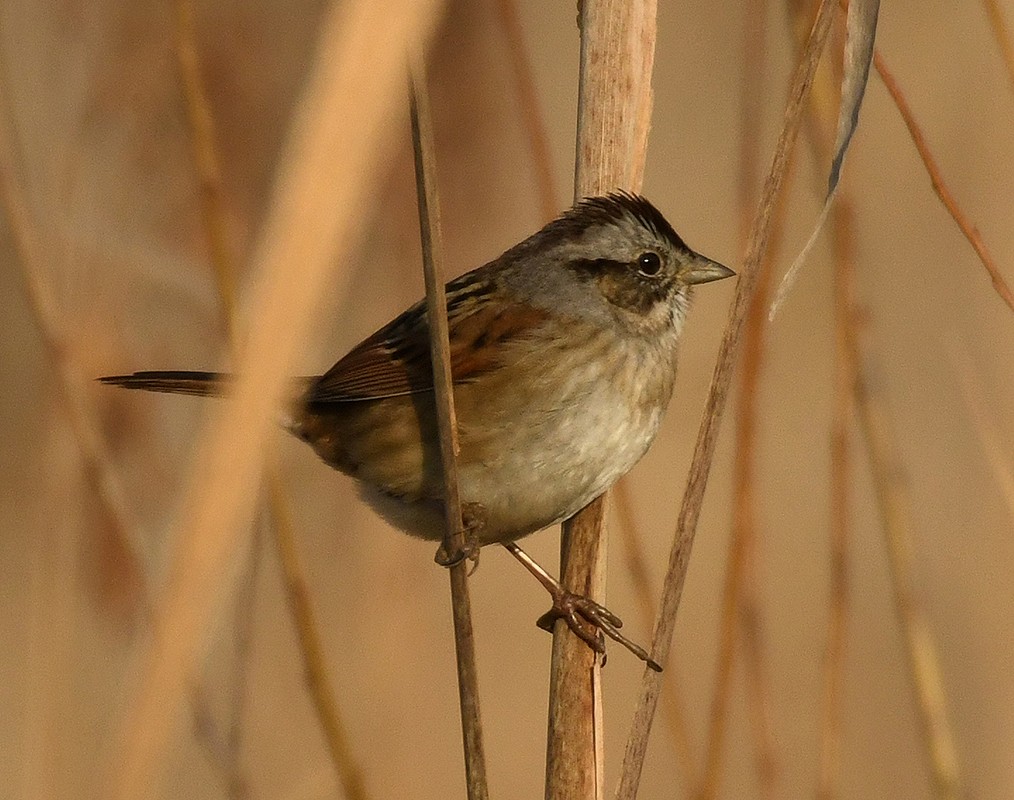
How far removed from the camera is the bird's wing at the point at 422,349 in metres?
2.35

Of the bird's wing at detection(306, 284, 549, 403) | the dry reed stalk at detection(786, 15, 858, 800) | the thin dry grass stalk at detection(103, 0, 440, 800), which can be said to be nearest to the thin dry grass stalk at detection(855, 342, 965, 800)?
the dry reed stalk at detection(786, 15, 858, 800)

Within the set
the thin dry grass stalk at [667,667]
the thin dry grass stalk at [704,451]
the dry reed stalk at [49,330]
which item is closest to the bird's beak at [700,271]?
the thin dry grass stalk at [667,667]

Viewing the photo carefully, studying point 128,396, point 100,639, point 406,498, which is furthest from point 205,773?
point 406,498

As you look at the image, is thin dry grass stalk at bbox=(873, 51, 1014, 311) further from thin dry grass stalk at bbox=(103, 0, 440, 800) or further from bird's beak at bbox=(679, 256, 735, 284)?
thin dry grass stalk at bbox=(103, 0, 440, 800)

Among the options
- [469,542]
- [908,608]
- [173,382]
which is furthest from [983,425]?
[173,382]

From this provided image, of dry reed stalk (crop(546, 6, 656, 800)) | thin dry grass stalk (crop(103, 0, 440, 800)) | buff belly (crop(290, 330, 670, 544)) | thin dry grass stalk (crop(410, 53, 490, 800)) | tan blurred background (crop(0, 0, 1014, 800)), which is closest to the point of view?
thin dry grass stalk (crop(103, 0, 440, 800))

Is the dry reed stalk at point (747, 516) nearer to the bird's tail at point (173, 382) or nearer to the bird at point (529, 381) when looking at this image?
the bird at point (529, 381)

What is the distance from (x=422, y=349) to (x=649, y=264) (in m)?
0.45

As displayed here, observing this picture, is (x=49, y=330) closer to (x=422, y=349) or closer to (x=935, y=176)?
(x=422, y=349)

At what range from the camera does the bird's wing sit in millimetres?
2348

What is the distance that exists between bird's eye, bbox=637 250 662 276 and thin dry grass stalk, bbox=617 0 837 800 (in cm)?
83

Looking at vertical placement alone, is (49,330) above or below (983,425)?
above

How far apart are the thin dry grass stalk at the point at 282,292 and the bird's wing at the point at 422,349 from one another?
148 cm

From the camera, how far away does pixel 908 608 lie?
6.79 feet
